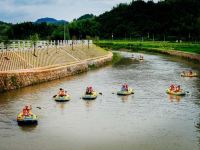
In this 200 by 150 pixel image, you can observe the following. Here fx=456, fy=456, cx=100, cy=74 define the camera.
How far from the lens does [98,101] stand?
44156 mm

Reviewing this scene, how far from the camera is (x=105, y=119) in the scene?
119 ft

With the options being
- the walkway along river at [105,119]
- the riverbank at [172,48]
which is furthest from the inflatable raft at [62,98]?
the riverbank at [172,48]

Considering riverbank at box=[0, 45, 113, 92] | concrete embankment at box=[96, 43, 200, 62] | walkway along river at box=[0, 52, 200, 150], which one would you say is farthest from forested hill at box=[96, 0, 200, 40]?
walkway along river at box=[0, 52, 200, 150]

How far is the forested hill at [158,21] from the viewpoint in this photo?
16846cm

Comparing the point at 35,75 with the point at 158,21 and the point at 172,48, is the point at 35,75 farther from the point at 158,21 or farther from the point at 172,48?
the point at 158,21

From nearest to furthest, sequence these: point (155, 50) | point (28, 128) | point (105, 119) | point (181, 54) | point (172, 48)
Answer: point (28, 128), point (105, 119), point (181, 54), point (172, 48), point (155, 50)

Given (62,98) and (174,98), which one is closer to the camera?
(62,98)

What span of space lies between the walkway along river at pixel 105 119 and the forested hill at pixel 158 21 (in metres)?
113

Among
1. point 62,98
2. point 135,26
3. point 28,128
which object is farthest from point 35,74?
point 135,26

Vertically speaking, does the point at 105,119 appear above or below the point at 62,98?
below

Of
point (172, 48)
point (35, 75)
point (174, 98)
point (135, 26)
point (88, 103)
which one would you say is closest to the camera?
point (88, 103)

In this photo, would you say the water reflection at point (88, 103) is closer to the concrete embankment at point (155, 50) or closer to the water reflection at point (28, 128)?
the water reflection at point (28, 128)

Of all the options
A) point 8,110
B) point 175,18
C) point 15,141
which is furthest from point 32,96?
point 175,18

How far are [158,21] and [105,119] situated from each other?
15215 cm
